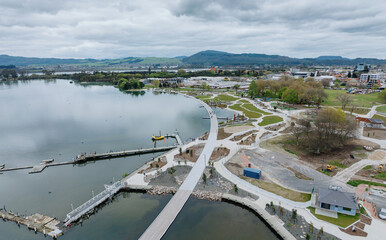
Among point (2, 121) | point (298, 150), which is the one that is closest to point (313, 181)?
point (298, 150)

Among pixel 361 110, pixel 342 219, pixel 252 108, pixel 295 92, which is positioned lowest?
pixel 342 219

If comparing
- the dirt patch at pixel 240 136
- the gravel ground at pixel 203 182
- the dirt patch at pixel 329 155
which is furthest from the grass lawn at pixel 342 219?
the dirt patch at pixel 240 136

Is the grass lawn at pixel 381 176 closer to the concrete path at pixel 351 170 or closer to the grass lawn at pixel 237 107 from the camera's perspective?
the concrete path at pixel 351 170

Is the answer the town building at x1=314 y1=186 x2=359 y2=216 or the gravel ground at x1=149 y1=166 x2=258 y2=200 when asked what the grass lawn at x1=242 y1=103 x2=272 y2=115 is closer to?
the gravel ground at x1=149 y1=166 x2=258 y2=200

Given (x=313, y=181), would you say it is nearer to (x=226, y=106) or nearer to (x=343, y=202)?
(x=343, y=202)

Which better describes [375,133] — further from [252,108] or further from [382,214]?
[252,108]

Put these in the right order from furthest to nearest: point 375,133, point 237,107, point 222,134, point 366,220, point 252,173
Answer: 1. point 237,107
2. point 222,134
3. point 375,133
4. point 252,173
5. point 366,220

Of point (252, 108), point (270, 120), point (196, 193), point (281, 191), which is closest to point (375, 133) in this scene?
point (270, 120)

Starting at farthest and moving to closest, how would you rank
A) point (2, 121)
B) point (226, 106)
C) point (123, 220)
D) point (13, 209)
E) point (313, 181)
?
point (226, 106), point (2, 121), point (313, 181), point (13, 209), point (123, 220)
